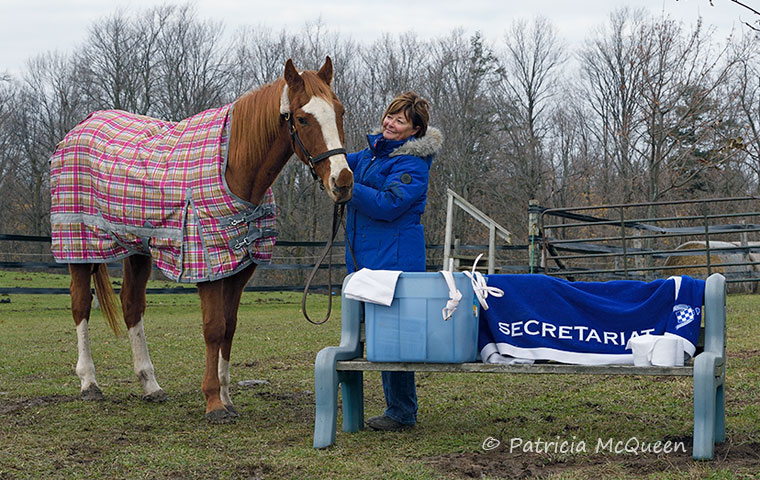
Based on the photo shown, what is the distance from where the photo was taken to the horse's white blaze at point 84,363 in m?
5.21

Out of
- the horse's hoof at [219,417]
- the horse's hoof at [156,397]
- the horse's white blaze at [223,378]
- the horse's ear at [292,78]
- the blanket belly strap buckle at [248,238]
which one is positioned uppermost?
the horse's ear at [292,78]

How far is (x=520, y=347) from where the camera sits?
3.78 meters

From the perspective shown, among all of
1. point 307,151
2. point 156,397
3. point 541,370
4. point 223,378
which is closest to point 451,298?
point 541,370

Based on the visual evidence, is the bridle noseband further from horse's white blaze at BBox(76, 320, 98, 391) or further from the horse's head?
horse's white blaze at BBox(76, 320, 98, 391)

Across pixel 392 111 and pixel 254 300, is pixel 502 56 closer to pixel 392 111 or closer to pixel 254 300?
pixel 254 300

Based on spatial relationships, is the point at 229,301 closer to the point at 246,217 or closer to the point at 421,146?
the point at 246,217

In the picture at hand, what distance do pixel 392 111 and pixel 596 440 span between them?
205 centimetres

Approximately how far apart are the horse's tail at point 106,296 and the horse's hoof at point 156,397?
2.59ft

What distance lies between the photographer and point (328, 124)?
400 cm

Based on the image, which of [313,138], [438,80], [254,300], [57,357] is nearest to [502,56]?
[438,80]

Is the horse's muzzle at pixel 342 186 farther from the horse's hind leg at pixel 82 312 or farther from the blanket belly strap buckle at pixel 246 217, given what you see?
the horse's hind leg at pixel 82 312

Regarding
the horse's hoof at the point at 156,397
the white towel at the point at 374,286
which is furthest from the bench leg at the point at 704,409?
the horse's hoof at the point at 156,397

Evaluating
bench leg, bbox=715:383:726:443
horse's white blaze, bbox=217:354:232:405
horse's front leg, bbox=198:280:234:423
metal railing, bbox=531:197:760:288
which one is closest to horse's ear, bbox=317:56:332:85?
horse's front leg, bbox=198:280:234:423

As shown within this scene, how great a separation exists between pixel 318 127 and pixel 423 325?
1214 millimetres
